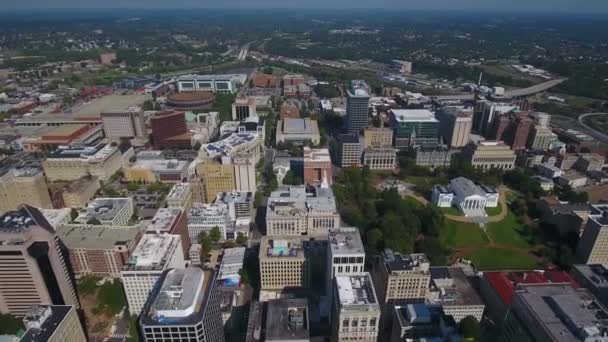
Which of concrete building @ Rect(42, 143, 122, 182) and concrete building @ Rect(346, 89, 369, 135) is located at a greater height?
concrete building @ Rect(346, 89, 369, 135)

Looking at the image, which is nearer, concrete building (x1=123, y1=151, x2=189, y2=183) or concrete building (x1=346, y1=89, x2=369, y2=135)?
concrete building (x1=123, y1=151, x2=189, y2=183)

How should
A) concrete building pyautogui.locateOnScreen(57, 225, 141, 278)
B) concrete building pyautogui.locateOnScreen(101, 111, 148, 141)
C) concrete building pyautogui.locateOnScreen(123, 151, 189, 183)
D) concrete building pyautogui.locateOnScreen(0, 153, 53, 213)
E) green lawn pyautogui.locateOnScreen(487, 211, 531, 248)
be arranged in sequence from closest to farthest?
concrete building pyautogui.locateOnScreen(57, 225, 141, 278) → green lawn pyautogui.locateOnScreen(487, 211, 531, 248) → concrete building pyautogui.locateOnScreen(0, 153, 53, 213) → concrete building pyautogui.locateOnScreen(123, 151, 189, 183) → concrete building pyautogui.locateOnScreen(101, 111, 148, 141)

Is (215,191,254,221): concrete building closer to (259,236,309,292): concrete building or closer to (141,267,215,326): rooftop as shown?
(259,236,309,292): concrete building

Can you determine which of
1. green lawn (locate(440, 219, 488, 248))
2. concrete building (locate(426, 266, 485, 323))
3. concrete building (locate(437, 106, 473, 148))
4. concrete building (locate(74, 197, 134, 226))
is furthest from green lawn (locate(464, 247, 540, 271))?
concrete building (locate(74, 197, 134, 226))

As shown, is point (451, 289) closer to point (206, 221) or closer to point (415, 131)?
point (206, 221)

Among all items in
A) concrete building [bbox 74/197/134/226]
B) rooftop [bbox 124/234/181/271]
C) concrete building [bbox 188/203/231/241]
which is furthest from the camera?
concrete building [bbox 188/203/231/241]

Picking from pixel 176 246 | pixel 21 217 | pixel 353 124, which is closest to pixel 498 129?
pixel 353 124
